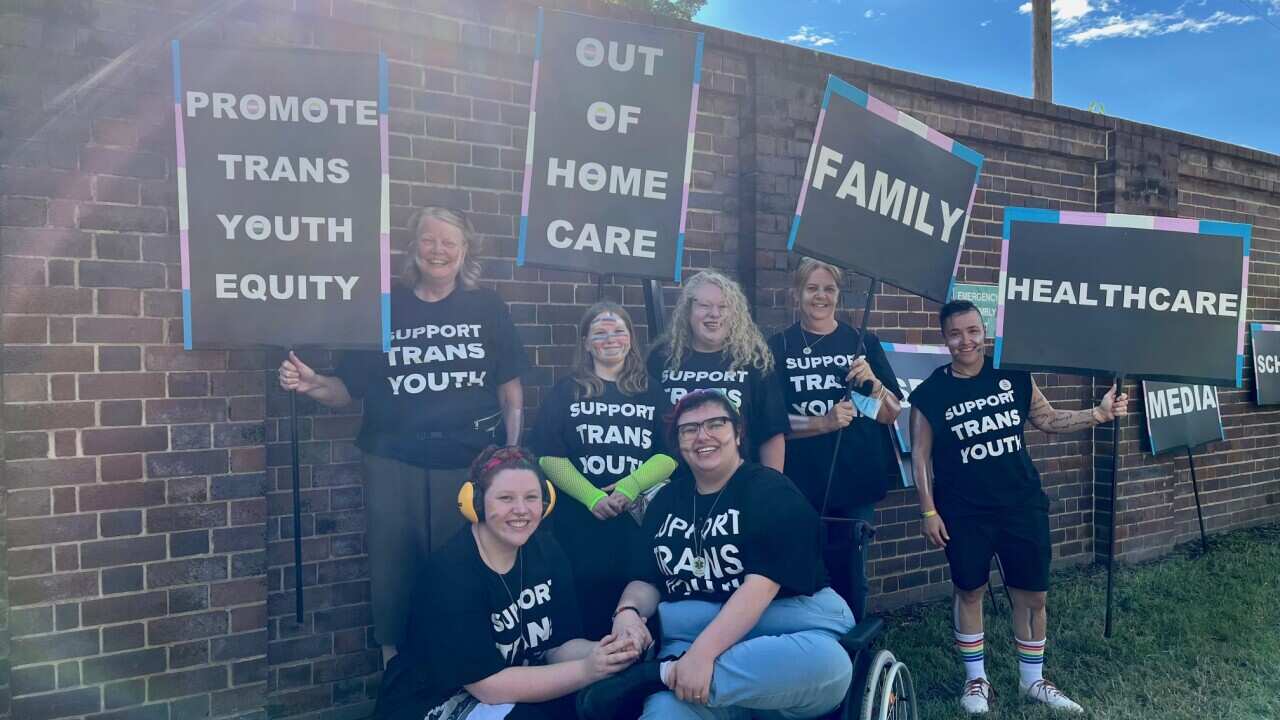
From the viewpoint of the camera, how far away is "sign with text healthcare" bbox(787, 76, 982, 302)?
319 cm

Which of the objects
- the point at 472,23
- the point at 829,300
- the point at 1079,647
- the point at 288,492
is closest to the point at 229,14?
the point at 472,23

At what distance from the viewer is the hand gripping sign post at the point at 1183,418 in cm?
614

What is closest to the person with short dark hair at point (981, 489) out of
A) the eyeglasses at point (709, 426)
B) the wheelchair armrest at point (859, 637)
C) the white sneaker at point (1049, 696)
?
→ the white sneaker at point (1049, 696)

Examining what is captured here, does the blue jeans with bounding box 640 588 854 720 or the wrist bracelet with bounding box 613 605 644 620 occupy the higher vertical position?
the wrist bracelet with bounding box 613 605 644 620

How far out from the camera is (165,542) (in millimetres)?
3086

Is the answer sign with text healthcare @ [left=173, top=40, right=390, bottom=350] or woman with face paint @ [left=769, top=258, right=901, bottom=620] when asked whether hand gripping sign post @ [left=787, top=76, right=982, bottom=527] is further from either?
sign with text healthcare @ [left=173, top=40, right=390, bottom=350]

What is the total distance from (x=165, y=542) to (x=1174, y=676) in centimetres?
443

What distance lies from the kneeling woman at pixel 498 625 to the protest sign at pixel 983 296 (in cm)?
385

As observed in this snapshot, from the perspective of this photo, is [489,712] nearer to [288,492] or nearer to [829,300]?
[288,492]

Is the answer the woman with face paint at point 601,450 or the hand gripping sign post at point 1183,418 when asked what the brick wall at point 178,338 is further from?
the hand gripping sign post at point 1183,418

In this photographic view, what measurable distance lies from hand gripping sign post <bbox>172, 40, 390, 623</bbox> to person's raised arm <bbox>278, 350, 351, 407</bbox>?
8cm

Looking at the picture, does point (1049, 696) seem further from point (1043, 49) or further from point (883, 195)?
point (1043, 49)

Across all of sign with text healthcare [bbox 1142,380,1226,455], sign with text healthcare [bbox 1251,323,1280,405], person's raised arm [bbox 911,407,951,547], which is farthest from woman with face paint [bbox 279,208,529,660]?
sign with text healthcare [bbox 1251,323,1280,405]

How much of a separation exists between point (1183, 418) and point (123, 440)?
715cm
